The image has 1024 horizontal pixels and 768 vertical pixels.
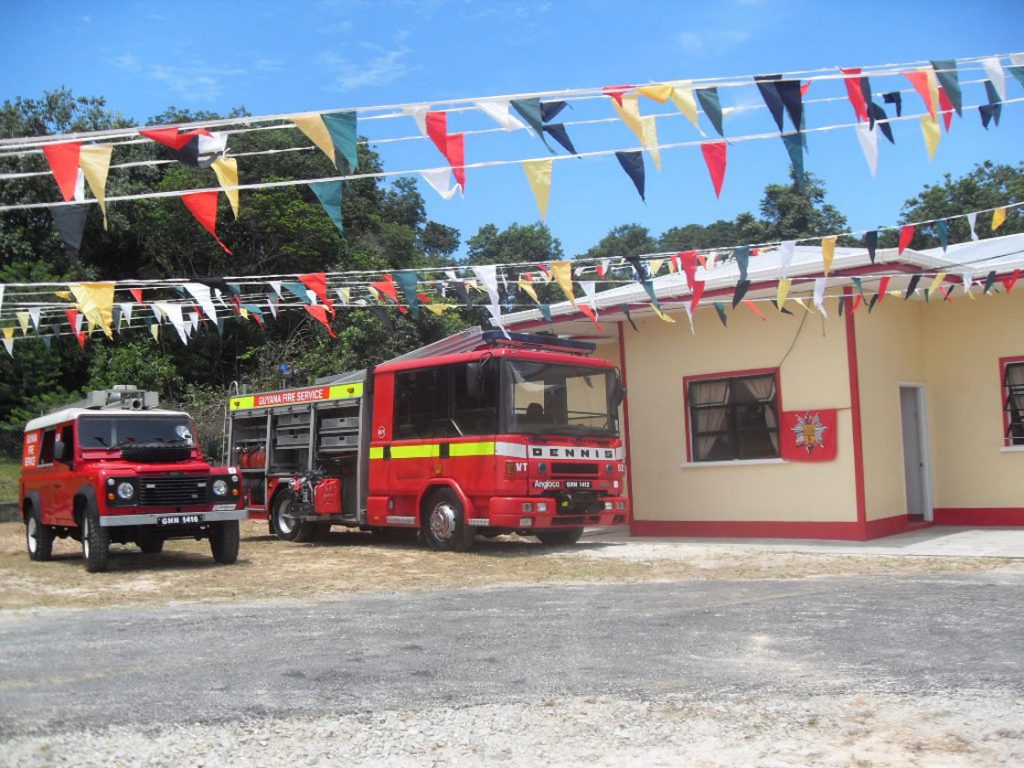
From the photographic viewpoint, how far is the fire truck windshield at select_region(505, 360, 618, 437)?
42.9 feet

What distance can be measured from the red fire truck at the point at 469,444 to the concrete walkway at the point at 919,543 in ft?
5.70

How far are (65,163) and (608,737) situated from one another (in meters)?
5.10

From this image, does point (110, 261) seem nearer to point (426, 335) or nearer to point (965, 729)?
point (426, 335)

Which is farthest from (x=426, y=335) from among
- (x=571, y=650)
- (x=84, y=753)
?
(x=84, y=753)

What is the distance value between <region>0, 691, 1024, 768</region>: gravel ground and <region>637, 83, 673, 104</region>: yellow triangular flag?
4.32 m

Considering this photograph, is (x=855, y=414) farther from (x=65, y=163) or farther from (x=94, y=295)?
(x=65, y=163)

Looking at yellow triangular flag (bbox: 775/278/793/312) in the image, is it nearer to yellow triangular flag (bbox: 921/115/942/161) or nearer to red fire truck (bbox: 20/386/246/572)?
yellow triangular flag (bbox: 921/115/942/161)

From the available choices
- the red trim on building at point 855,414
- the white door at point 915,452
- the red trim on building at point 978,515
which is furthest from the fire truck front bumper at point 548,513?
the red trim on building at point 978,515

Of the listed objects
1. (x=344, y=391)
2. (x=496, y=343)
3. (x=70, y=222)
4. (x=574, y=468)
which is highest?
(x=70, y=222)

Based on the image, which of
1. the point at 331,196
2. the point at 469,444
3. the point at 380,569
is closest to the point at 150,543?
the point at 380,569

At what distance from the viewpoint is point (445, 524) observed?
45.3ft

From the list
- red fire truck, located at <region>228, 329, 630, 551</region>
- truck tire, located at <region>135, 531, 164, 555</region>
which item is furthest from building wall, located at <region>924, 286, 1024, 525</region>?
truck tire, located at <region>135, 531, 164, 555</region>

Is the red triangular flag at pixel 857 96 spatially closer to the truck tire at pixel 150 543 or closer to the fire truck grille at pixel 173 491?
the fire truck grille at pixel 173 491

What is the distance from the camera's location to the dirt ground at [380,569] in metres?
10.4
